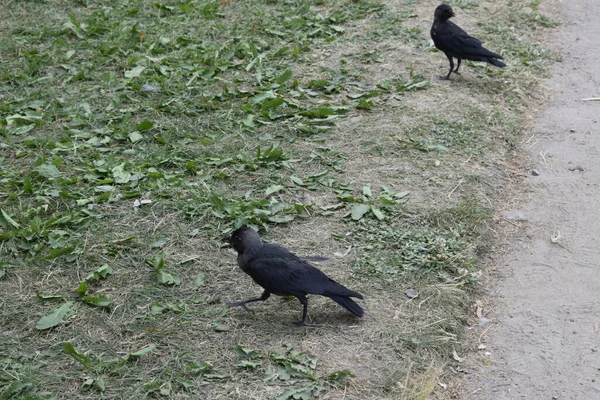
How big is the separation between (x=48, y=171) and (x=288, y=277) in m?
2.71

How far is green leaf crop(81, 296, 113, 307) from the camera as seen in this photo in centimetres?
501

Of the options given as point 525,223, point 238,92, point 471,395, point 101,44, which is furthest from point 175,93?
point 471,395

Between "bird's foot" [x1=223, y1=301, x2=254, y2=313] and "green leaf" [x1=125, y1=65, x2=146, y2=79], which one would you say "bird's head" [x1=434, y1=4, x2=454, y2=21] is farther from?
"bird's foot" [x1=223, y1=301, x2=254, y2=313]

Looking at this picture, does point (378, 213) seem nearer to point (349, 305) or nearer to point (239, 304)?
point (349, 305)

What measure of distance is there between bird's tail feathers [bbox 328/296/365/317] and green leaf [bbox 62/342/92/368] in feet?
5.04

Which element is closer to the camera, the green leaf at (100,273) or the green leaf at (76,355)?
the green leaf at (76,355)

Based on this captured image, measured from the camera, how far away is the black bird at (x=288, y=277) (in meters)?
4.83

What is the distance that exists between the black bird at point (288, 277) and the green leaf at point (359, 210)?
1.05 m

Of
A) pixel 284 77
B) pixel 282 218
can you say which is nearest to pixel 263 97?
pixel 284 77

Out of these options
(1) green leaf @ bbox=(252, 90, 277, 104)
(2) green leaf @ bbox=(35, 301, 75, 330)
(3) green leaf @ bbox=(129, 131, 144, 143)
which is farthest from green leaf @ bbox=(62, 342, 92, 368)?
(1) green leaf @ bbox=(252, 90, 277, 104)

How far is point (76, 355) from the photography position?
4.50m

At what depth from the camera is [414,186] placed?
645cm

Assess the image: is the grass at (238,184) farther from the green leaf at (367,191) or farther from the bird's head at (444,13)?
the bird's head at (444,13)

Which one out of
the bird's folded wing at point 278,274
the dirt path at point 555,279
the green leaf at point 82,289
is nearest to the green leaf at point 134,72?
the green leaf at point 82,289
